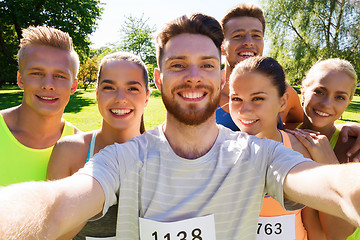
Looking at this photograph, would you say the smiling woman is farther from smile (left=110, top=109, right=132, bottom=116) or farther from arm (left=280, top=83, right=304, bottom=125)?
arm (left=280, top=83, right=304, bottom=125)

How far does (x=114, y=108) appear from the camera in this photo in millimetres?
2404

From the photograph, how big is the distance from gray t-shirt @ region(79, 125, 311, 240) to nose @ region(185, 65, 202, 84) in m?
0.61

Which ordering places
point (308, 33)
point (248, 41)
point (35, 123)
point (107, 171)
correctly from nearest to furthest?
point (107, 171) → point (35, 123) → point (248, 41) → point (308, 33)

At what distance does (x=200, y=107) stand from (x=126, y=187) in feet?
2.85

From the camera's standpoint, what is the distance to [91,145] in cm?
227

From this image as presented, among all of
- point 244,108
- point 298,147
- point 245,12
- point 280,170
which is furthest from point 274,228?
point 245,12

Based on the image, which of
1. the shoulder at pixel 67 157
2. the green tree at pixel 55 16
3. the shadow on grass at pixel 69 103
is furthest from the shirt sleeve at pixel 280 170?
the green tree at pixel 55 16

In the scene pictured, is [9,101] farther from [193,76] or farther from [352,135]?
[352,135]

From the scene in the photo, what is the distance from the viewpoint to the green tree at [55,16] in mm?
17781

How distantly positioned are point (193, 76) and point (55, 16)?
21219mm

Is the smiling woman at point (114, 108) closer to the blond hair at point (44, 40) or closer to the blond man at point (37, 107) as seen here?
the blond man at point (37, 107)

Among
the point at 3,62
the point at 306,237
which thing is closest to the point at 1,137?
the point at 306,237

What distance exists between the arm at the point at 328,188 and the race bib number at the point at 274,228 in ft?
2.30

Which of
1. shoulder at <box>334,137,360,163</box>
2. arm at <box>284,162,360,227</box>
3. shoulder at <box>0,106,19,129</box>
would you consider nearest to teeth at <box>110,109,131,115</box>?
shoulder at <box>0,106,19,129</box>
